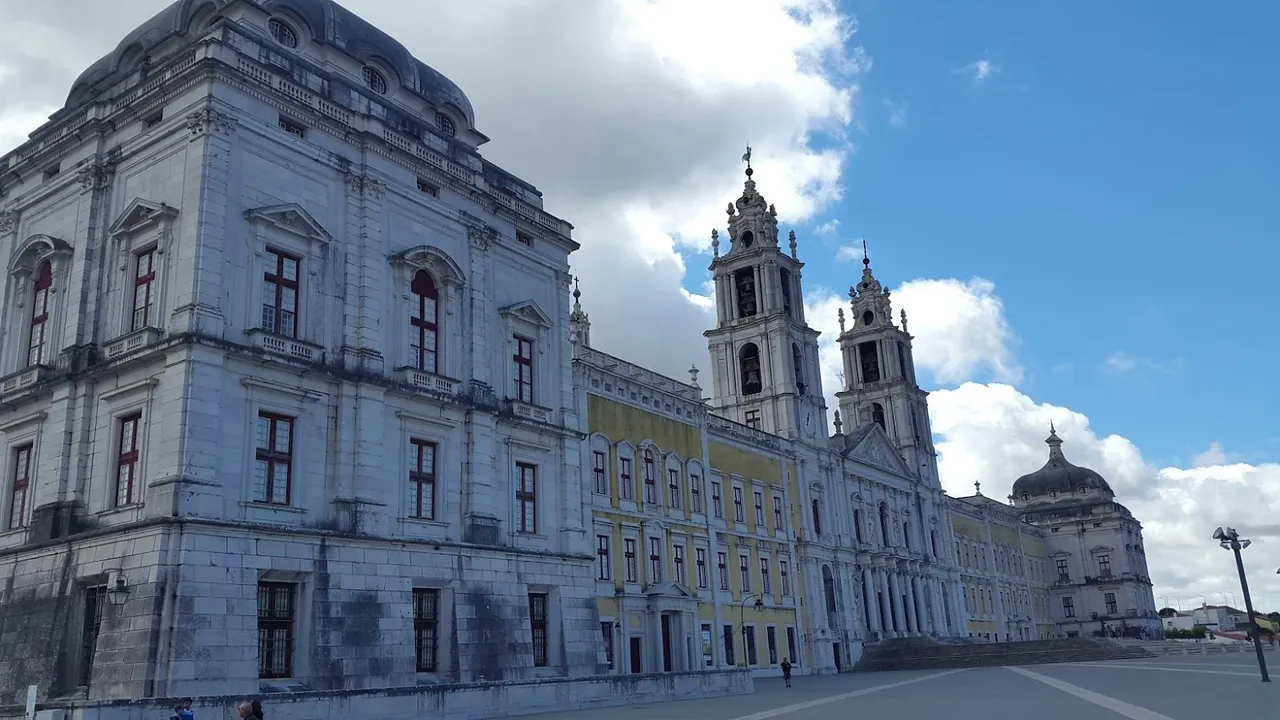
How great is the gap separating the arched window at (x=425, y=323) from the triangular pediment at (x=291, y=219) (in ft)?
10.3

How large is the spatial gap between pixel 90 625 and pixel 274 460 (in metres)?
5.09

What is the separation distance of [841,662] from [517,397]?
102 feet

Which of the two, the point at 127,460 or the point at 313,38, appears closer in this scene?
the point at 127,460

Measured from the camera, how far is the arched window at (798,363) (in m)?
59.2

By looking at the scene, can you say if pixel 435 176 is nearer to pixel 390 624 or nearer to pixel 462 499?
pixel 462 499

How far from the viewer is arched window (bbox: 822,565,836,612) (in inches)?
2202

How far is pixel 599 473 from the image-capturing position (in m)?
40.0

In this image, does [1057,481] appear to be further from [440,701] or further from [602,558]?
[440,701]

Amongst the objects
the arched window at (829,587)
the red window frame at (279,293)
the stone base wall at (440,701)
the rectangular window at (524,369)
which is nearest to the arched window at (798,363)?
the arched window at (829,587)

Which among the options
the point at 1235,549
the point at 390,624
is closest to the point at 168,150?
the point at 390,624

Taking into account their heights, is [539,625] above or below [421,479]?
below

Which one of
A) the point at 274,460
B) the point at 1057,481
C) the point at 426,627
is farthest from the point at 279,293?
the point at 1057,481

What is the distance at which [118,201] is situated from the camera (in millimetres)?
26125

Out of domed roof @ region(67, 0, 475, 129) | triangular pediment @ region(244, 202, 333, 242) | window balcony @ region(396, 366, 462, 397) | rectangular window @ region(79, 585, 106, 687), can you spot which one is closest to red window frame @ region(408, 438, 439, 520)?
window balcony @ region(396, 366, 462, 397)
